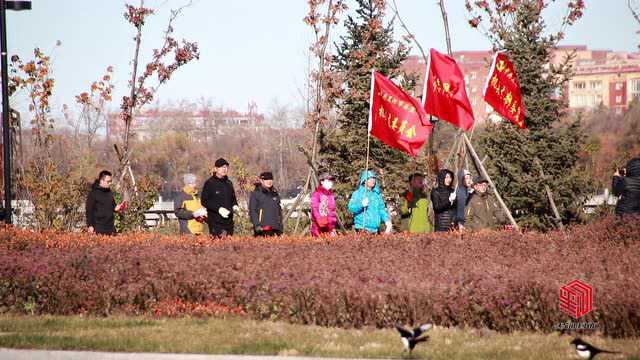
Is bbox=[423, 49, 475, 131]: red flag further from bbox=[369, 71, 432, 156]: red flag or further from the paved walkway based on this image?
the paved walkway

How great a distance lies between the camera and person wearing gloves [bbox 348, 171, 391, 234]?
562 inches

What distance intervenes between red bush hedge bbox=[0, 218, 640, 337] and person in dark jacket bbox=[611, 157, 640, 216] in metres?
1.58

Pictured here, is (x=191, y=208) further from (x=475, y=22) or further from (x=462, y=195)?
(x=475, y=22)

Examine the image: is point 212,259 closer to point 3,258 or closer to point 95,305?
point 95,305

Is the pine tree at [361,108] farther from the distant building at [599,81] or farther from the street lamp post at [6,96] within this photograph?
the distant building at [599,81]

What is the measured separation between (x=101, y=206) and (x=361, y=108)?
7.28 meters

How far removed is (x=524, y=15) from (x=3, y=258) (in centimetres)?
1227

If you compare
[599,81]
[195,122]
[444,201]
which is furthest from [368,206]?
[599,81]

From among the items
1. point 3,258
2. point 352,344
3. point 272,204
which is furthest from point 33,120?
point 352,344

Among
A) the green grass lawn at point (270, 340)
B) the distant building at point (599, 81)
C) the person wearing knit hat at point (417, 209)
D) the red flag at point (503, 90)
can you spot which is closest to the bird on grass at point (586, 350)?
the green grass lawn at point (270, 340)

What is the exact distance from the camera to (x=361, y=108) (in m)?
20.0

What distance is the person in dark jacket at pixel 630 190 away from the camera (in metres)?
14.7

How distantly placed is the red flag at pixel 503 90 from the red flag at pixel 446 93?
16.5 inches

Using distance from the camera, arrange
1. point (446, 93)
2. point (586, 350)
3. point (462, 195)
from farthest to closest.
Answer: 1. point (446, 93)
2. point (462, 195)
3. point (586, 350)
